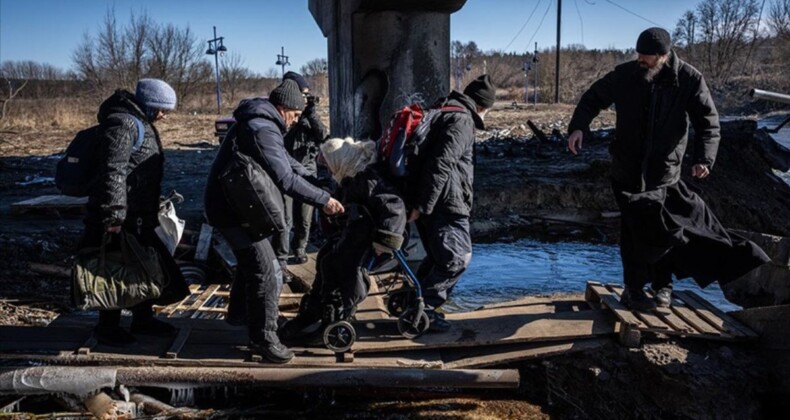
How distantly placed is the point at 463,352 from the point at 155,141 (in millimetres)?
2467

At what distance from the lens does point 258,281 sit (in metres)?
4.09

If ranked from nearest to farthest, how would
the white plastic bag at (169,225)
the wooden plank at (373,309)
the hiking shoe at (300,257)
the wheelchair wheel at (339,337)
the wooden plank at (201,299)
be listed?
the wheelchair wheel at (339,337), the wooden plank at (373,309), the white plastic bag at (169,225), the wooden plank at (201,299), the hiking shoe at (300,257)

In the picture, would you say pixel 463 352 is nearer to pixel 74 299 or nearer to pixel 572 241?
pixel 74 299

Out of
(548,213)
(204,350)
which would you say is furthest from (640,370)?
(548,213)

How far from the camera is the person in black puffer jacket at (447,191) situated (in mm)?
4238

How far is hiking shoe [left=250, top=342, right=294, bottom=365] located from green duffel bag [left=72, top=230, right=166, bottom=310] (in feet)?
2.50

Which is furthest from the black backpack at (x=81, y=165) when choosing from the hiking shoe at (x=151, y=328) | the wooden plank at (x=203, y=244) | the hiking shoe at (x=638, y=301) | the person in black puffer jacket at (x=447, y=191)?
the hiking shoe at (x=638, y=301)

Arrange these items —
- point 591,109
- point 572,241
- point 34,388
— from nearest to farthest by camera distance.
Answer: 1. point 34,388
2. point 591,109
3. point 572,241

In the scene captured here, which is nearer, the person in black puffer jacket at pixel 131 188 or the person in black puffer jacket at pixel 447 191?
the person in black puffer jacket at pixel 131 188

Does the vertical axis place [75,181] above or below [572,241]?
above

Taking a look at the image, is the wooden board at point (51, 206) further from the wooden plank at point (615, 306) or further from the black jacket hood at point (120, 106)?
the wooden plank at point (615, 306)

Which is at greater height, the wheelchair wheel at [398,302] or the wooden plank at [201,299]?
the wheelchair wheel at [398,302]

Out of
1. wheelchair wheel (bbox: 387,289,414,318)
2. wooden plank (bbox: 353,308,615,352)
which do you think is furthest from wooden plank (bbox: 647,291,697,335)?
wheelchair wheel (bbox: 387,289,414,318)

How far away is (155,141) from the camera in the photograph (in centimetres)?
431
